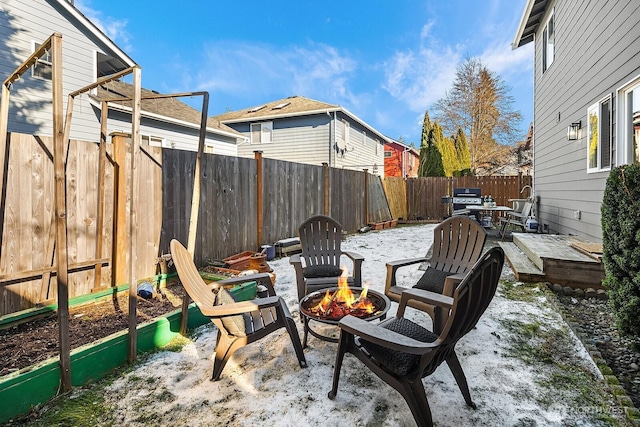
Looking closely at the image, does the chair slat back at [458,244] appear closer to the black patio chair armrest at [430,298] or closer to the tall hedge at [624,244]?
the tall hedge at [624,244]

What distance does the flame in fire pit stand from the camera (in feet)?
8.09

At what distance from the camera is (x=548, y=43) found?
764 centimetres

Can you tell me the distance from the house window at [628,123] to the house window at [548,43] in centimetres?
359

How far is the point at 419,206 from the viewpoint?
1311 cm

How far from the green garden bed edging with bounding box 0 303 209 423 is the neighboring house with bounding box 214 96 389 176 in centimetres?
1187

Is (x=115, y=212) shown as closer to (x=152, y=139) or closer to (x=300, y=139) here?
(x=152, y=139)

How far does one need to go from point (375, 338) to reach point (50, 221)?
2965 mm

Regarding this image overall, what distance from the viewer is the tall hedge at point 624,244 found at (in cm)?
217

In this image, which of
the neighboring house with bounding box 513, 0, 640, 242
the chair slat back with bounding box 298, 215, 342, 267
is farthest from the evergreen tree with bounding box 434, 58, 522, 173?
the chair slat back with bounding box 298, 215, 342, 267

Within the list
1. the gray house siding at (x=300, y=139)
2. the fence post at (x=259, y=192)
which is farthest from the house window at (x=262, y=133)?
the fence post at (x=259, y=192)

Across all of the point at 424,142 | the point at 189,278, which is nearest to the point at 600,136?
the point at 189,278

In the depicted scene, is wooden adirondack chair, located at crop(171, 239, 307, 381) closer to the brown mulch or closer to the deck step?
the brown mulch

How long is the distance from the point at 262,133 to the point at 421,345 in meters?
14.2

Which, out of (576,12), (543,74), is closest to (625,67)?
(576,12)
